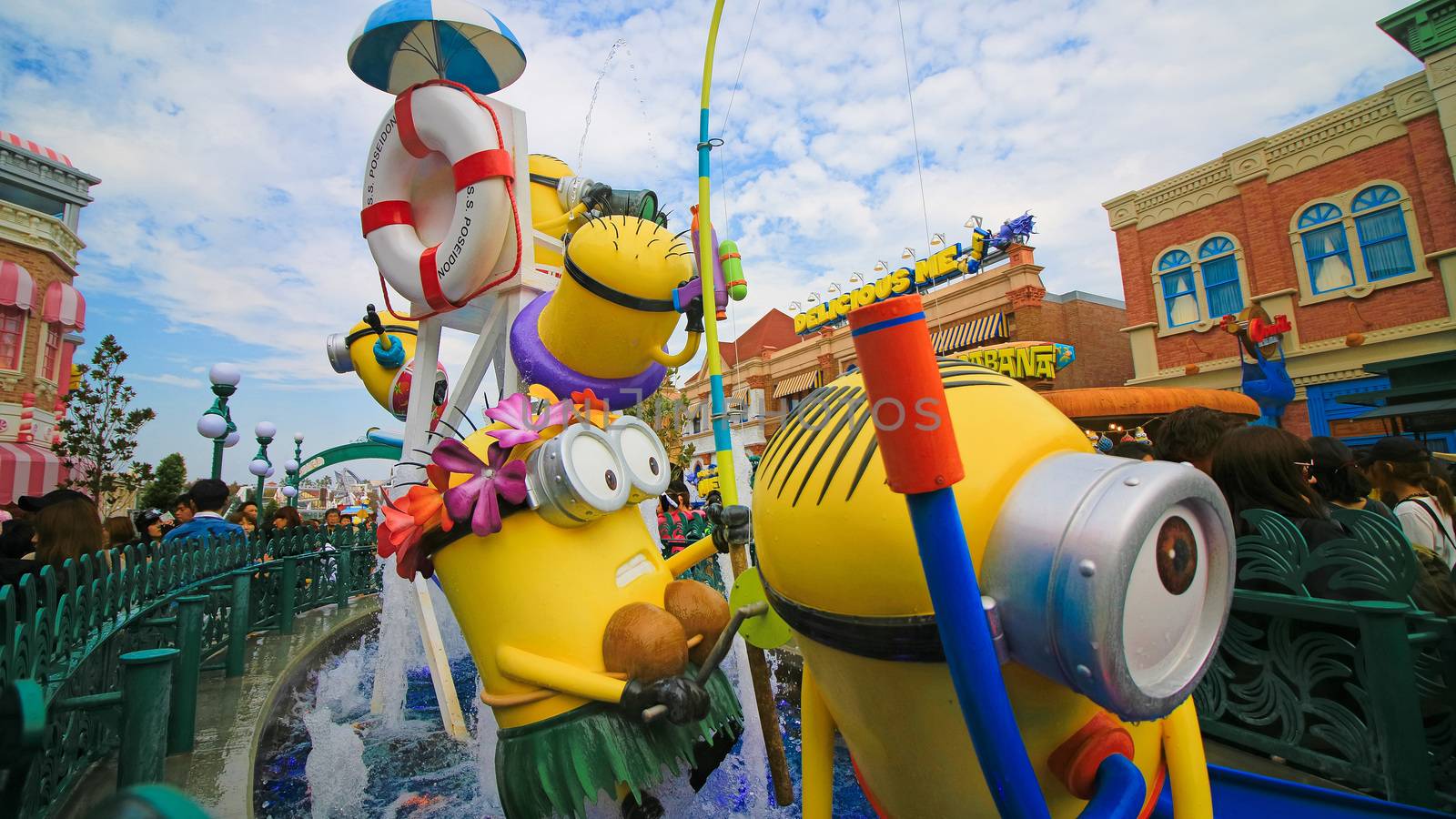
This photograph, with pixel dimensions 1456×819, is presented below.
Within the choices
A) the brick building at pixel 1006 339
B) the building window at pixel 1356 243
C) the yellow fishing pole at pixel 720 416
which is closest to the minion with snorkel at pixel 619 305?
the yellow fishing pole at pixel 720 416

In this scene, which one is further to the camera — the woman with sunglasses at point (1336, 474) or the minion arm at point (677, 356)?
the minion arm at point (677, 356)

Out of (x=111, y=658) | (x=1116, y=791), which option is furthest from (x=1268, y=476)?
(x=111, y=658)

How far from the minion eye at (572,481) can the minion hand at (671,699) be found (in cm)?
57

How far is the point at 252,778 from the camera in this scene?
2.91 metres

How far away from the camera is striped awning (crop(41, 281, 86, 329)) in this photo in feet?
51.1

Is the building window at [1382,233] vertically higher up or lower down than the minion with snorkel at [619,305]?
higher up

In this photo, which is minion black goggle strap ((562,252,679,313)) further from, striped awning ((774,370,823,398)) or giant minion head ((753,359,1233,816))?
striped awning ((774,370,823,398))

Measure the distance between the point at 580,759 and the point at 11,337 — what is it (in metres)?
20.2

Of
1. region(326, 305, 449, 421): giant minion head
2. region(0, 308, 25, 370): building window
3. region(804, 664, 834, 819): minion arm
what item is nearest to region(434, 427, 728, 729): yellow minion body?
region(804, 664, 834, 819): minion arm

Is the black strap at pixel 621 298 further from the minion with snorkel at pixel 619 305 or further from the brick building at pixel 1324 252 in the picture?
the brick building at pixel 1324 252

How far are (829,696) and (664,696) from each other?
2.91ft

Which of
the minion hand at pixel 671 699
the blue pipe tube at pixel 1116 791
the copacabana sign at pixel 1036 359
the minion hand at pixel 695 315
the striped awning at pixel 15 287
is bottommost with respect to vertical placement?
the minion hand at pixel 671 699

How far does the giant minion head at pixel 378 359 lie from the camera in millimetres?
5688

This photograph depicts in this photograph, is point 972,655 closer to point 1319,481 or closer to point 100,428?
point 1319,481
